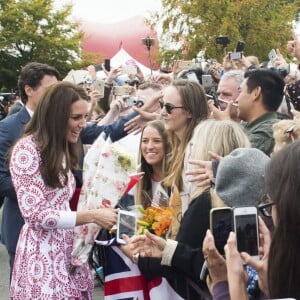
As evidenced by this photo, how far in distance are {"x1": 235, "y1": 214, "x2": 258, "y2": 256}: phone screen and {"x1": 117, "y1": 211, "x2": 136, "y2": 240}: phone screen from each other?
3.83ft

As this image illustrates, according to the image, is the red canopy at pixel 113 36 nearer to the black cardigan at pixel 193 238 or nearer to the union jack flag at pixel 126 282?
the union jack flag at pixel 126 282

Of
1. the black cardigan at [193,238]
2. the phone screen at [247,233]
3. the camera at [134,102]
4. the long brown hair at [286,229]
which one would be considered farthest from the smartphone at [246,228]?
the camera at [134,102]

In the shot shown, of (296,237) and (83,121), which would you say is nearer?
(296,237)

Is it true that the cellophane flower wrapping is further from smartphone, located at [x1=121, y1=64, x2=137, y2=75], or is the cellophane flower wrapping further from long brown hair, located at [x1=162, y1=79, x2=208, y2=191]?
smartphone, located at [x1=121, y1=64, x2=137, y2=75]

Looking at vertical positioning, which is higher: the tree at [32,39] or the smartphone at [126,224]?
the tree at [32,39]

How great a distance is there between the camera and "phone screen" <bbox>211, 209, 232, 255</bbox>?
2191mm

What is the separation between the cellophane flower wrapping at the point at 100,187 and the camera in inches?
124

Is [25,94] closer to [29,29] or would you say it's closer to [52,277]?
[52,277]

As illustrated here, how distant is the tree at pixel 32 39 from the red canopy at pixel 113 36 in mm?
3537

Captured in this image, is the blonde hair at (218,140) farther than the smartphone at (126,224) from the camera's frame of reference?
No

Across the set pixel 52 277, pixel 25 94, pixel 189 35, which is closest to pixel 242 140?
pixel 52 277

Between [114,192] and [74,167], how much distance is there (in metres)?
0.31

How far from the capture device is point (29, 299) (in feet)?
9.91

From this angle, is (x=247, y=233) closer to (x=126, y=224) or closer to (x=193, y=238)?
(x=193, y=238)
